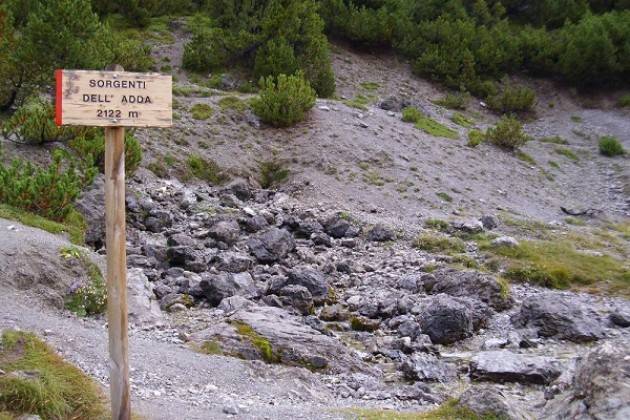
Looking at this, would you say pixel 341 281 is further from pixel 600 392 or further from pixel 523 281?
pixel 600 392

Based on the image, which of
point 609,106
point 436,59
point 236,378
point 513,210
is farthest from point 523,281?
point 609,106

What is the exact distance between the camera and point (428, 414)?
7672 millimetres

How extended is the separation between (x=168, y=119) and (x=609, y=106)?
3759 centimetres

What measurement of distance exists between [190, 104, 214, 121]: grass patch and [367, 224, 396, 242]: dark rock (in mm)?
8937

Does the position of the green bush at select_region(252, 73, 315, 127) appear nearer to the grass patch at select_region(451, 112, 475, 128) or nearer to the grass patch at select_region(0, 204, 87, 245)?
the grass patch at select_region(451, 112, 475, 128)

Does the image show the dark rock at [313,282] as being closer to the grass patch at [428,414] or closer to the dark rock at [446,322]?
the dark rock at [446,322]

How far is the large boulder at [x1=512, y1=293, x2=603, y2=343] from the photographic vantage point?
1216cm

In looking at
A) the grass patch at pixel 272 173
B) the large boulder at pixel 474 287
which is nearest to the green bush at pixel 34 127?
the grass patch at pixel 272 173

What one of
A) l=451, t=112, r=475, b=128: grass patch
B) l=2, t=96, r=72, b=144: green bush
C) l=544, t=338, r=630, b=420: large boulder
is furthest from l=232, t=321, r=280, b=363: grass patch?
l=451, t=112, r=475, b=128: grass patch

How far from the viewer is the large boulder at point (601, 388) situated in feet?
20.4

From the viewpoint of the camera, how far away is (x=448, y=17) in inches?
1686

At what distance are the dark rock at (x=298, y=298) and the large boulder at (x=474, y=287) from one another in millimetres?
2976

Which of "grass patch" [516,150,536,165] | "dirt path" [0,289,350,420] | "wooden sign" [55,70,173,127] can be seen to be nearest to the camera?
"wooden sign" [55,70,173,127]

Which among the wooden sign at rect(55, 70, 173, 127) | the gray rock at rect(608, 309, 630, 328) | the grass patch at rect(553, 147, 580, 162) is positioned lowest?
the gray rock at rect(608, 309, 630, 328)
